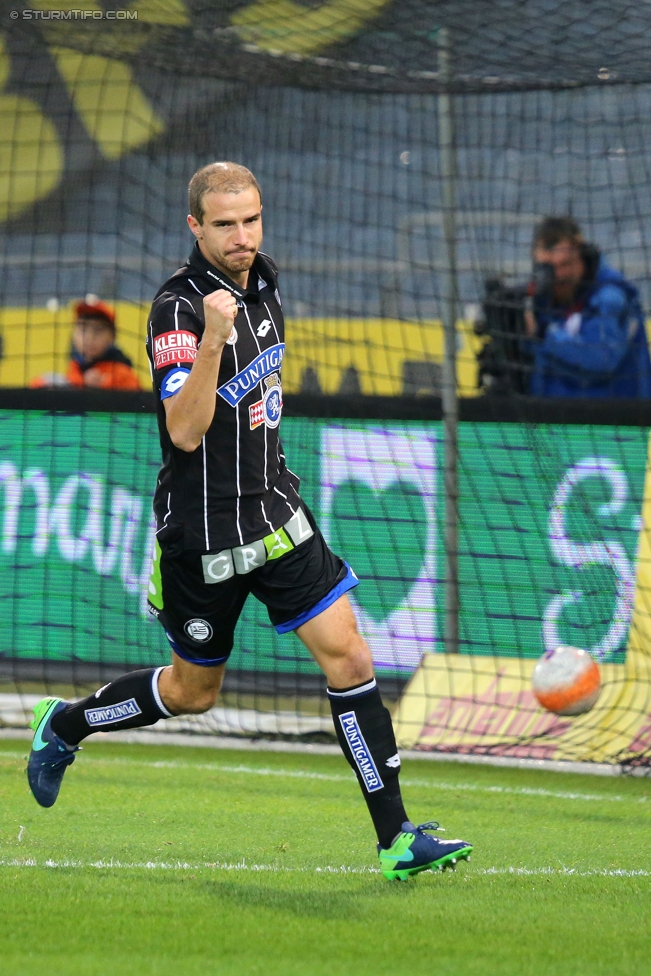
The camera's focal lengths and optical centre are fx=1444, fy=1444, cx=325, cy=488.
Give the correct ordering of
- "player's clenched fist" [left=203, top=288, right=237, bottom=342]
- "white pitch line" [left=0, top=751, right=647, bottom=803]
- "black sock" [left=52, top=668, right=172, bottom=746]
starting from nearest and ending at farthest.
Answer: "player's clenched fist" [left=203, top=288, right=237, bottom=342] < "black sock" [left=52, top=668, right=172, bottom=746] < "white pitch line" [left=0, top=751, right=647, bottom=803]

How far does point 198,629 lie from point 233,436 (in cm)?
65

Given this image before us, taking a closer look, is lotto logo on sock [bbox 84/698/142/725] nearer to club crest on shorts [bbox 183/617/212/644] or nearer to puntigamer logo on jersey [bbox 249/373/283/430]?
club crest on shorts [bbox 183/617/212/644]

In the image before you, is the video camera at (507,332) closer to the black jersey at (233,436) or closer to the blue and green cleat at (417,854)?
the black jersey at (233,436)

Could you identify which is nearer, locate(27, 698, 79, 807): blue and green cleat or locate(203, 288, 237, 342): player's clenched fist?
locate(203, 288, 237, 342): player's clenched fist

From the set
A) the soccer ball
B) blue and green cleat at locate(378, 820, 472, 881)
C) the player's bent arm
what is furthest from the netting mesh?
the player's bent arm

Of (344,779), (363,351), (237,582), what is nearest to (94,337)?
(363,351)

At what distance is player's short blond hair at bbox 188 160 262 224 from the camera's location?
4395mm

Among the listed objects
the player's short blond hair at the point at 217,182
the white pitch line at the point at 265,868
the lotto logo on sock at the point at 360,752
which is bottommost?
the white pitch line at the point at 265,868

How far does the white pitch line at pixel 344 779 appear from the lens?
251 inches

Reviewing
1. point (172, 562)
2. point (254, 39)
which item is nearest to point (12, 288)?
point (254, 39)

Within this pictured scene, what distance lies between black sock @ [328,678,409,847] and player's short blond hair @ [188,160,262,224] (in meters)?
1.57

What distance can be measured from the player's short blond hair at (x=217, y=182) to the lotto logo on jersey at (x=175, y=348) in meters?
0.40

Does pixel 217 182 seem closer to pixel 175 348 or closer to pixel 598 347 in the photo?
pixel 175 348

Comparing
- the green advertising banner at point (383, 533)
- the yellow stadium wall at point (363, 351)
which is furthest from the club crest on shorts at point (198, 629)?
the yellow stadium wall at point (363, 351)
